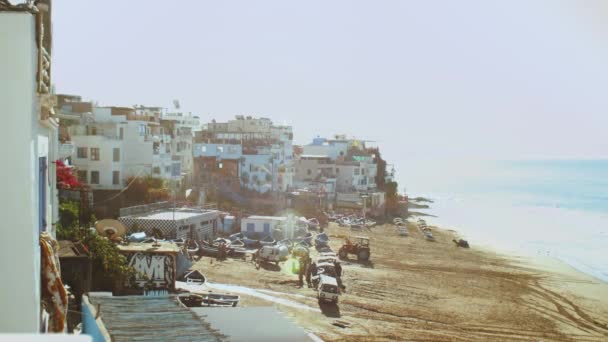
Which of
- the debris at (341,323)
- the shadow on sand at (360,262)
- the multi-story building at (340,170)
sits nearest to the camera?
the debris at (341,323)

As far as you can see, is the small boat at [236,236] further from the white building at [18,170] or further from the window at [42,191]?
the white building at [18,170]

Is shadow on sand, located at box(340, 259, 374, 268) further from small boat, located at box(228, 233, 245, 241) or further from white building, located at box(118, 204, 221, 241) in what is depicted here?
white building, located at box(118, 204, 221, 241)

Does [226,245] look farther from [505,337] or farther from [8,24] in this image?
[8,24]

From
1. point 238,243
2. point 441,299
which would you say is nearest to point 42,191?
point 441,299

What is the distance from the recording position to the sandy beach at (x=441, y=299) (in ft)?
49.4

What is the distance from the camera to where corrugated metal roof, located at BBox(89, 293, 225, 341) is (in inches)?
172

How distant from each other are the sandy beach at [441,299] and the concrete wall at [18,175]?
35.1 ft

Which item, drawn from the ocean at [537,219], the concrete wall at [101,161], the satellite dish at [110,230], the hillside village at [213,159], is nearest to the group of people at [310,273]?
the hillside village at [213,159]

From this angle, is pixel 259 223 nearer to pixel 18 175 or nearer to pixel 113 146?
pixel 113 146

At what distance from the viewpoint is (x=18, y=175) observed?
3238 millimetres

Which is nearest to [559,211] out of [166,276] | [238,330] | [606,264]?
[606,264]

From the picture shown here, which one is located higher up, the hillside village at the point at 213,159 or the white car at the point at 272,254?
the hillside village at the point at 213,159

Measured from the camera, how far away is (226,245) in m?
22.6

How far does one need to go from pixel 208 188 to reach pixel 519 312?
20373 mm
